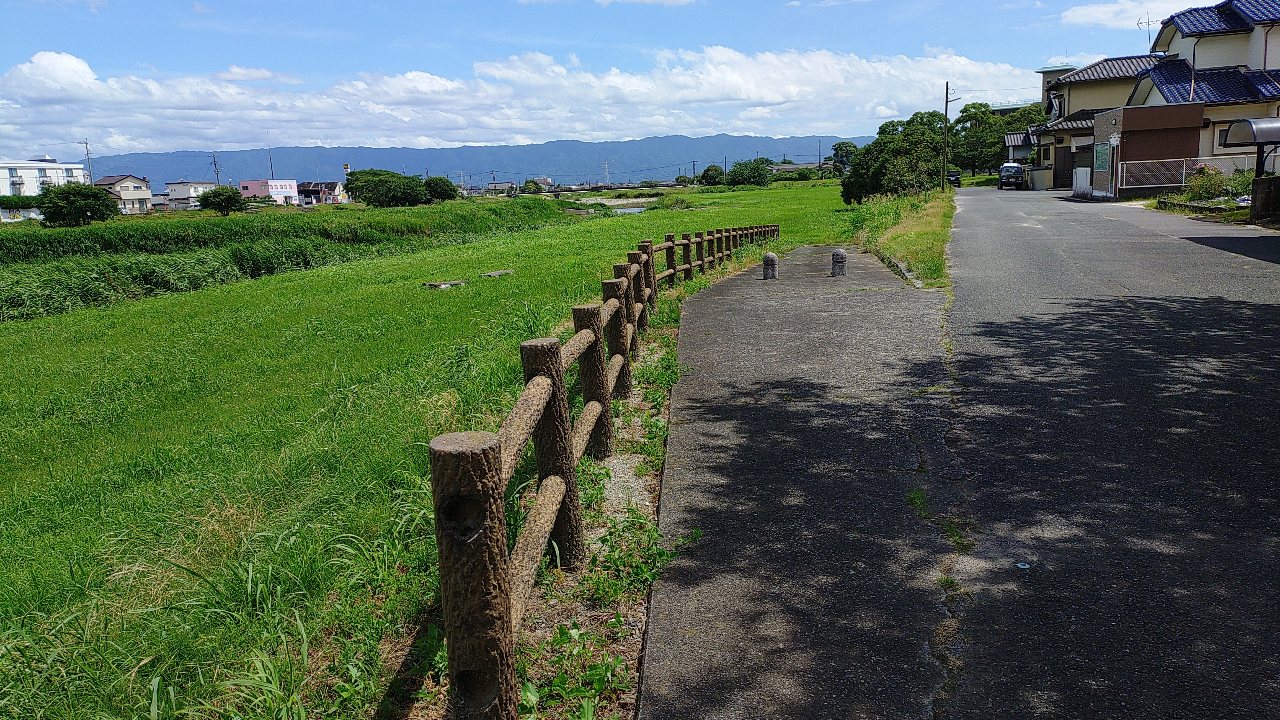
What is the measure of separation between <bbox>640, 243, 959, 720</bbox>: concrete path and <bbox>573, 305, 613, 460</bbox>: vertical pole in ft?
1.67

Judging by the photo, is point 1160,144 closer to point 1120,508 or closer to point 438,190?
point 1120,508

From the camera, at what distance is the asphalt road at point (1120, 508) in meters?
3.32

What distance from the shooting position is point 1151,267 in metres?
14.6

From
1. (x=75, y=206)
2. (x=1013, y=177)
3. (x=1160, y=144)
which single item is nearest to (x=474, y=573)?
(x=1160, y=144)

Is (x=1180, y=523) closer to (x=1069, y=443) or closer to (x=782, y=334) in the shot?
(x=1069, y=443)

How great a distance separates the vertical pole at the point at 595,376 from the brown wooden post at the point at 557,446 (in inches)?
57.4

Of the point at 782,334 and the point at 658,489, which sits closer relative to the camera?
the point at 658,489

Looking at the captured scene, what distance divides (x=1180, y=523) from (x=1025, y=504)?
73 cm

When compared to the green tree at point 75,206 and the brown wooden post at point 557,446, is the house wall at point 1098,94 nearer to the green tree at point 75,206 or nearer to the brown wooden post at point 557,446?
the green tree at point 75,206

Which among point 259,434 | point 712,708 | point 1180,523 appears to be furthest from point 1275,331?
point 259,434

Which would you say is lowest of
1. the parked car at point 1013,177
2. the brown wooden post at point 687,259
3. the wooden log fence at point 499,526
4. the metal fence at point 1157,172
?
the wooden log fence at point 499,526

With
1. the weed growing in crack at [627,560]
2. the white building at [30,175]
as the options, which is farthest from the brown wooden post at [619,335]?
the white building at [30,175]

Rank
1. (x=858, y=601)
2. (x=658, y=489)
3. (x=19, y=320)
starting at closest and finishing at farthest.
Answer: (x=858, y=601) < (x=658, y=489) < (x=19, y=320)

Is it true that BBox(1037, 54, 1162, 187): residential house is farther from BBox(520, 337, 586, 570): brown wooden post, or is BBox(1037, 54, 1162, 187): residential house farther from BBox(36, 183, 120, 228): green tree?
BBox(36, 183, 120, 228): green tree
